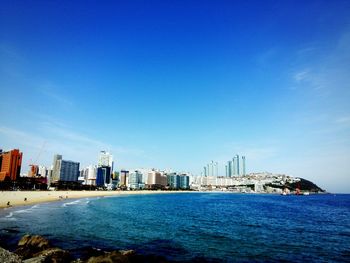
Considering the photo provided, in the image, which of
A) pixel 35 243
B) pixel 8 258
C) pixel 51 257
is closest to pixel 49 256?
pixel 51 257

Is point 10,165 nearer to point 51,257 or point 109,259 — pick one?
point 51,257

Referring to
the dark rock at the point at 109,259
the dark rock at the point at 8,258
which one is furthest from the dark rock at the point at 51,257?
the dark rock at the point at 109,259

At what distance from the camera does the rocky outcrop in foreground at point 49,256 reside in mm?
20562

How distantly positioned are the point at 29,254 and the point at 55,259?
4402 millimetres

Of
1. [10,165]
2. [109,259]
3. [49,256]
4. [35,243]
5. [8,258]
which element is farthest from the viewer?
[10,165]

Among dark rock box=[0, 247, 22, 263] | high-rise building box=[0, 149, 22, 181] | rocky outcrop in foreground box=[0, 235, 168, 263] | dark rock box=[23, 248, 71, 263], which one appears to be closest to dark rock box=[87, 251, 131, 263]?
rocky outcrop in foreground box=[0, 235, 168, 263]

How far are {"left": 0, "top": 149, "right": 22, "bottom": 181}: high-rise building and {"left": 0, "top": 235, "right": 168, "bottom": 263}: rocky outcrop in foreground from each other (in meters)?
182

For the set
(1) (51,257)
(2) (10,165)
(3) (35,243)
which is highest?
(2) (10,165)

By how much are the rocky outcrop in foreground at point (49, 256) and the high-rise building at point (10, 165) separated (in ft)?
599

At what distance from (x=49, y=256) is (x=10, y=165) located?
642 feet

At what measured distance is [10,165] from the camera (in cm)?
18362

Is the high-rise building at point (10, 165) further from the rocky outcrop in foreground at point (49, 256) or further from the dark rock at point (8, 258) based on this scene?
the dark rock at point (8, 258)

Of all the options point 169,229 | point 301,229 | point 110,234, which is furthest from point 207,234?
point 301,229

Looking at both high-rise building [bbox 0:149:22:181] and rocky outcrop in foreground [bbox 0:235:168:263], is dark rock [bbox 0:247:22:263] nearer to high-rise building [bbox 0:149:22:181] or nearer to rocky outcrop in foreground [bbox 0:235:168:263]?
rocky outcrop in foreground [bbox 0:235:168:263]
